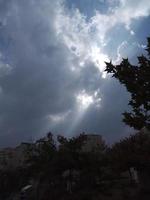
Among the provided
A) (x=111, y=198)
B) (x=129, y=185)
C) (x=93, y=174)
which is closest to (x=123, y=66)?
(x=111, y=198)

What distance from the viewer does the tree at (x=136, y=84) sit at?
19922 mm

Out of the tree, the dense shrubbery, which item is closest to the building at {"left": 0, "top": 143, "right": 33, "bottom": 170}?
the dense shrubbery

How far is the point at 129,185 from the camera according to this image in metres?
43.9

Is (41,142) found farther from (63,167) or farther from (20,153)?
(20,153)

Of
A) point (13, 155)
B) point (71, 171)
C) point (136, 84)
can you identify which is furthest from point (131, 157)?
point (13, 155)

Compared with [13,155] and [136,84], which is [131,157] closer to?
[136,84]

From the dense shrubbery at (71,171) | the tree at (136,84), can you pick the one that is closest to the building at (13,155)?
the dense shrubbery at (71,171)

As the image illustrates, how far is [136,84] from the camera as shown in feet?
66.6

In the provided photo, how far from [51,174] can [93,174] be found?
5.89 meters

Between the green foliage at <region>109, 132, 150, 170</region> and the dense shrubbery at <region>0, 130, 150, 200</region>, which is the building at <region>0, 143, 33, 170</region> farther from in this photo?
the green foliage at <region>109, 132, 150, 170</region>

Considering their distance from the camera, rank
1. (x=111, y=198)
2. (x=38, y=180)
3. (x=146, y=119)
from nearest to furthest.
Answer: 1. (x=146, y=119)
2. (x=111, y=198)
3. (x=38, y=180)

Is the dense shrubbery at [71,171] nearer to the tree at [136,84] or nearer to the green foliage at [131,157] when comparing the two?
the green foliage at [131,157]

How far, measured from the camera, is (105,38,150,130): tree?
19922 millimetres

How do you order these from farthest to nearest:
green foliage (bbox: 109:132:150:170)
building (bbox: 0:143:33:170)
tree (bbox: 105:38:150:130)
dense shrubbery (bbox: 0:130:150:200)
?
building (bbox: 0:143:33:170)
dense shrubbery (bbox: 0:130:150:200)
green foliage (bbox: 109:132:150:170)
tree (bbox: 105:38:150:130)
